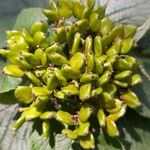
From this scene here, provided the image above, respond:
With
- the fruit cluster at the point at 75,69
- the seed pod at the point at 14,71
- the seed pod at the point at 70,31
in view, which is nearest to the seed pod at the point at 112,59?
the fruit cluster at the point at 75,69

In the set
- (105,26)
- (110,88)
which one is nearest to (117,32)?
(105,26)

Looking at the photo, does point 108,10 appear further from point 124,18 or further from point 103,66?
point 103,66

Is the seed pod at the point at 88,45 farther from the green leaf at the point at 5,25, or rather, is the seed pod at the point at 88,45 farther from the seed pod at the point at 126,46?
the green leaf at the point at 5,25

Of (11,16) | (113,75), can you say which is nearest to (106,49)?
(113,75)

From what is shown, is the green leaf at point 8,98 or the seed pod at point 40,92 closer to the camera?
the seed pod at point 40,92

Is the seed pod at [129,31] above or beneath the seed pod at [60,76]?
above

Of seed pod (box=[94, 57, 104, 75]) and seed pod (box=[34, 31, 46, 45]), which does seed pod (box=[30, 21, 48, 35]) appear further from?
seed pod (box=[94, 57, 104, 75])
